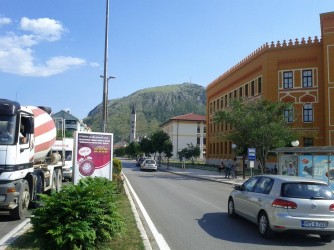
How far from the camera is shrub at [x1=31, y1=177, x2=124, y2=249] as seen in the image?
276 inches

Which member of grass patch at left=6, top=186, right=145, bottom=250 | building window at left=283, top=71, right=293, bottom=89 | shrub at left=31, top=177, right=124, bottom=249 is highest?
building window at left=283, top=71, right=293, bottom=89

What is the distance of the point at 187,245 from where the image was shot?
870 cm

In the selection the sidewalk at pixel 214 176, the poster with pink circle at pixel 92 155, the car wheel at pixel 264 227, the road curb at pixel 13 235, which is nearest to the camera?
the road curb at pixel 13 235

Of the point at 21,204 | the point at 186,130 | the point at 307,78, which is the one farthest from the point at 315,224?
the point at 186,130

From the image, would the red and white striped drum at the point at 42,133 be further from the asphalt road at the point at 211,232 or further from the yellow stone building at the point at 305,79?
the yellow stone building at the point at 305,79

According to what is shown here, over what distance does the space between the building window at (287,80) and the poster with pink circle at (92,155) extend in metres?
40.5

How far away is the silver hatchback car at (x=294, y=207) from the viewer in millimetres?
9367

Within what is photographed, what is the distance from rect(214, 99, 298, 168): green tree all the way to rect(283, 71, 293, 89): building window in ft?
42.1

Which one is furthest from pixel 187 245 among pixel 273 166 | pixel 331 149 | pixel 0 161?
pixel 273 166

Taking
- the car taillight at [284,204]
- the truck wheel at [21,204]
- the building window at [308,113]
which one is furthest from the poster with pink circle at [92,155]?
the building window at [308,113]

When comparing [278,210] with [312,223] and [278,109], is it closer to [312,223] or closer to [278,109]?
[312,223]

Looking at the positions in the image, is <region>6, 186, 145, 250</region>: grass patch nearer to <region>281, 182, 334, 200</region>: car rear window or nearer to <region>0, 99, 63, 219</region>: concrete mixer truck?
<region>0, 99, 63, 219</region>: concrete mixer truck

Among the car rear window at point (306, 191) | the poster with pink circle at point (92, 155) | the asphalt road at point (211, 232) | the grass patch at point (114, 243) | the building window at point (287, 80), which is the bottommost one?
the asphalt road at point (211, 232)

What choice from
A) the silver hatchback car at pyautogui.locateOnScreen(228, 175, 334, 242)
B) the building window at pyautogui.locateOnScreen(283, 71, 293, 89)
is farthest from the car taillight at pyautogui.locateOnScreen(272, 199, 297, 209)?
the building window at pyautogui.locateOnScreen(283, 71, 293, 89)
